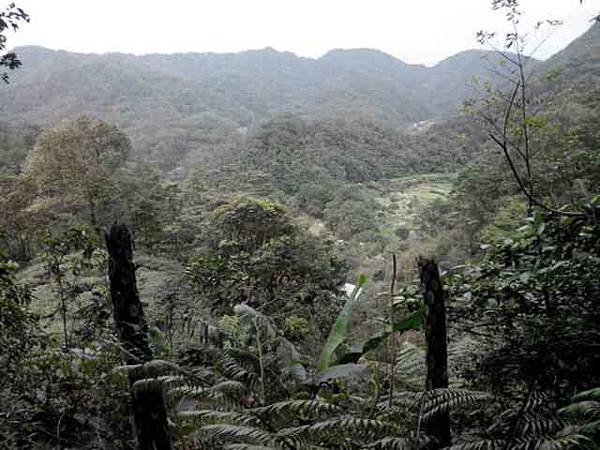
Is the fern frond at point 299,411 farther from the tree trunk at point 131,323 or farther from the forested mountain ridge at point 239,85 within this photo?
the forested mountain ridge at point 239,85

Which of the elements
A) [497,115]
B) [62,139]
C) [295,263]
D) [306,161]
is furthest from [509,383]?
[306,161]

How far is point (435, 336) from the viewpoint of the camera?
175 cm

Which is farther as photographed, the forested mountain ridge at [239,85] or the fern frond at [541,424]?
the forested mountain ridge at [239,85]

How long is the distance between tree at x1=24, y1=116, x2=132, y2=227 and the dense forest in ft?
0.17

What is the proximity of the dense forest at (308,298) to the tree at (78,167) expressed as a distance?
52 millimetres

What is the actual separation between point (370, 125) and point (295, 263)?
34330 mm

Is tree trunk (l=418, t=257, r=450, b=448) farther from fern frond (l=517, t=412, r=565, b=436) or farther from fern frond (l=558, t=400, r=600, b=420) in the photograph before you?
fern frond (l=558, t=400, r=600, b=420)

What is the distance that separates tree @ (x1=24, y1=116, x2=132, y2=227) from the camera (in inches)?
410

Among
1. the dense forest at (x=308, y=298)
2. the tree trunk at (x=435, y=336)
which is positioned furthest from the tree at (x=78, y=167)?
the tree trunk at (x=435, y=336)

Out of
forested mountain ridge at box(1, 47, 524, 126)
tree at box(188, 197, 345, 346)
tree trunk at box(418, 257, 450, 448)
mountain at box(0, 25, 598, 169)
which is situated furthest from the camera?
forested mountain ridge at box(1, 47, 524, 126)

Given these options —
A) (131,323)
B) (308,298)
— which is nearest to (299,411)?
(131,323)

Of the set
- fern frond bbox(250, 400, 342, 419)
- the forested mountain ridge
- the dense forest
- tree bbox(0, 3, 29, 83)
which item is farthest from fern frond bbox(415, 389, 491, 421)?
the forested mountain ridge

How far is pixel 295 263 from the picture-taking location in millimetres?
7566

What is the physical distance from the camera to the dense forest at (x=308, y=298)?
1.83 metres
